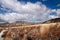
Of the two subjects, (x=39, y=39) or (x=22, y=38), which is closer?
(x=39, y=39)

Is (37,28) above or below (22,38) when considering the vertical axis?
above

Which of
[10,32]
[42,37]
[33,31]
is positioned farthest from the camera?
[10,32]

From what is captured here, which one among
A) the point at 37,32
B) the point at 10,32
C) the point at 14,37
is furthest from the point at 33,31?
the point at 10,32

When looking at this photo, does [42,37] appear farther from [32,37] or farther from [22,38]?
[22,38]

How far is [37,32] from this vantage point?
11844 millimetres

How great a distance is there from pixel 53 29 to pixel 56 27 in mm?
292

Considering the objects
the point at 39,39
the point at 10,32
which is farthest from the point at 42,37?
the point at 10,32

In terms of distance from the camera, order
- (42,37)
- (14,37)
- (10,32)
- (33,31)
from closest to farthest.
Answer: (42,37) → (33,31) → (14,37) → (10,32)

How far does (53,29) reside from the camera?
11367mm

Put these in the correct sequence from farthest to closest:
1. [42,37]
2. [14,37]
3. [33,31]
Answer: [14,37] → [33,31] → [42,37]

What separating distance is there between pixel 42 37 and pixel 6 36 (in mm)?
4475

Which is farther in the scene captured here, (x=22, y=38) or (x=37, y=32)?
(x=22, y=38)

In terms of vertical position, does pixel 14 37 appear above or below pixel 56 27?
below

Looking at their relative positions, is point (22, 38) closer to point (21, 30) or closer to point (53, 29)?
point (21, 30)
